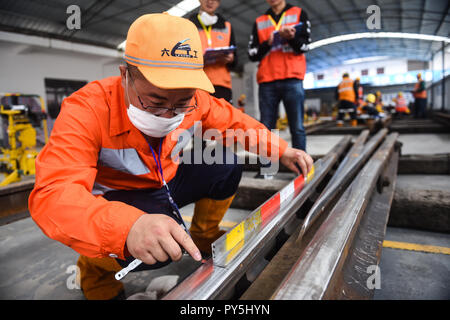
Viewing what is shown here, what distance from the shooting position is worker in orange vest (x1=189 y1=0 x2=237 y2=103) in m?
2.59

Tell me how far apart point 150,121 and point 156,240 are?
474 mm

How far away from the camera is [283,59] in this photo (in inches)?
107

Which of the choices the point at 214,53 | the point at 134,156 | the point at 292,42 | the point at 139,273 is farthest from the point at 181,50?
the point at 292,42

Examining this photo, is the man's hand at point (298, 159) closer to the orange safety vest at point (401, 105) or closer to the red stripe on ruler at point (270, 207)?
the red stripe on ruler at point (270, 207)

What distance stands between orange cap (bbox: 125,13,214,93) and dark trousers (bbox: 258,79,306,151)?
1952mm

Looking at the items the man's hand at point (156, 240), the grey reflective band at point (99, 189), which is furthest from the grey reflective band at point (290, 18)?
the man's hand at point (156, 240)

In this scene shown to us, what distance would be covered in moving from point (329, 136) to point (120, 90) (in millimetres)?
5919

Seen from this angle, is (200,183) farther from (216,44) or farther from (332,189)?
(216,44)

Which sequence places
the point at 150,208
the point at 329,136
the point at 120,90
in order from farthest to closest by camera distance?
Result: the point at 329,136 < the point at 150,208 < the point at 120,90

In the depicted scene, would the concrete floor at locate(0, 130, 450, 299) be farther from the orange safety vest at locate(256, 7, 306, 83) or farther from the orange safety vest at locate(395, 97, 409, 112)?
the orange safety vest at locate(395, 97, 409, 112)

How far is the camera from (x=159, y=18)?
0.92 m
